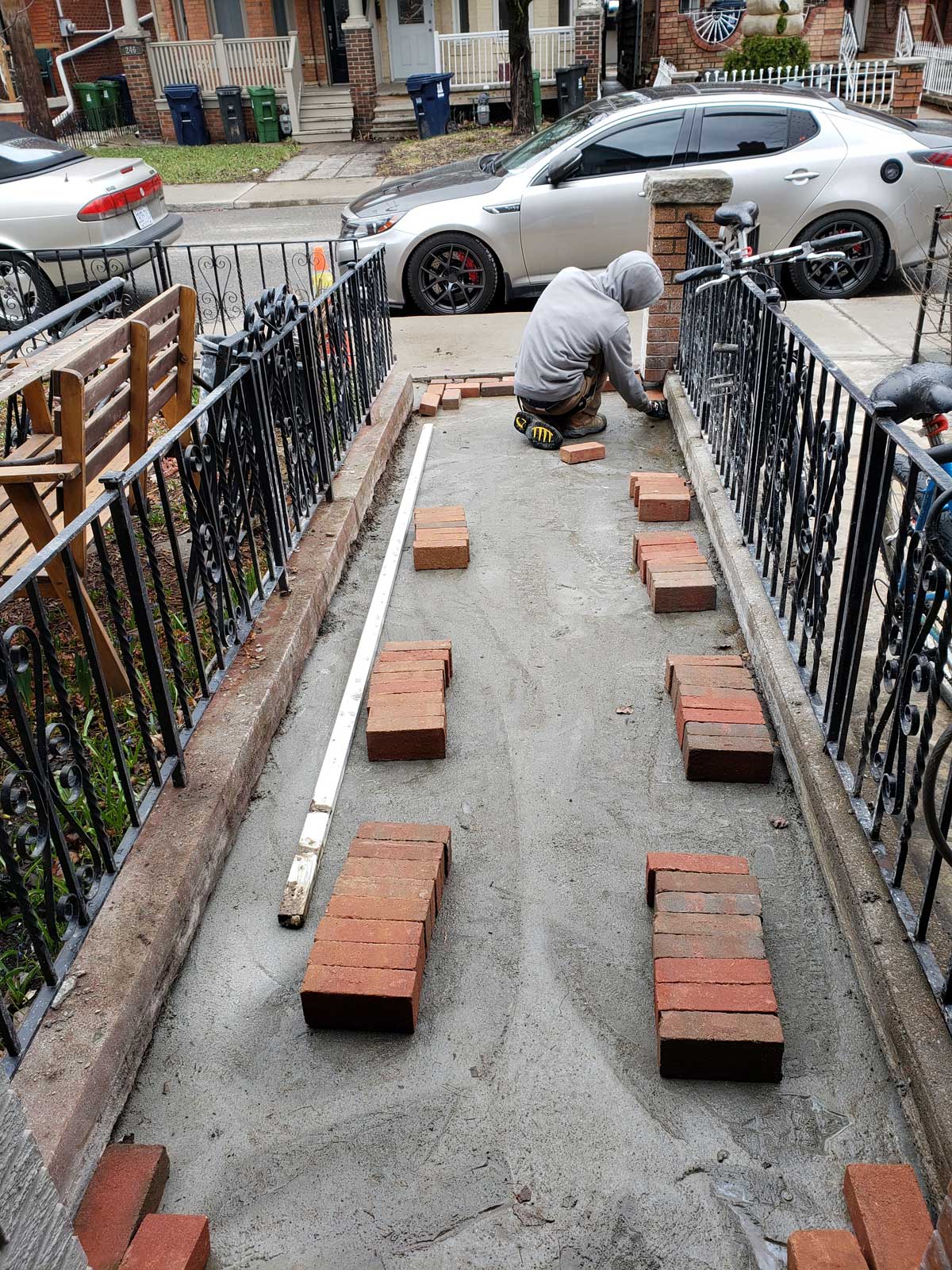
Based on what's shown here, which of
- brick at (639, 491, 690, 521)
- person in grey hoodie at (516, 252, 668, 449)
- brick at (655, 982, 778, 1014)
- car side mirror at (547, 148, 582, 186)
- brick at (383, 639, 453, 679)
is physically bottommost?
brick at (639, 491, 690, 521)

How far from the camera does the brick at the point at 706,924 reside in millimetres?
2477

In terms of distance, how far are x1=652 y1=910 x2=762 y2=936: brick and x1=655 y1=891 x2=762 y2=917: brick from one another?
11 millimetres

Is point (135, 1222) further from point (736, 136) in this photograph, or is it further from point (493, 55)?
point (493, 55)

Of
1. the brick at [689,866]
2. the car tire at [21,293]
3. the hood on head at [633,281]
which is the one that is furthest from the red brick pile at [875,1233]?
the car tire at [21,293]

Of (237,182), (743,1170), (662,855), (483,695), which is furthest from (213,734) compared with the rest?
(237,182)

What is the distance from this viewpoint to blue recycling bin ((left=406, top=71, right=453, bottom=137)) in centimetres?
2072

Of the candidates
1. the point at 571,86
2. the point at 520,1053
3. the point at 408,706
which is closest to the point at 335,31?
the point at 571,86

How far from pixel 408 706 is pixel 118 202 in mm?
8156

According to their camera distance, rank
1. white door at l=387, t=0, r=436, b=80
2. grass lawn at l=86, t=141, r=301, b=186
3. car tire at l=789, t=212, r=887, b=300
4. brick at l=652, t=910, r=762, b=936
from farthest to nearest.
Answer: white door at l=387, t=0, r=436, b=80
grass lawn at l=86, t=141, r=301, b=186
car tire at l=789, t=212, r=887, b=300
brick at l=652, t=910, r=762, b=936

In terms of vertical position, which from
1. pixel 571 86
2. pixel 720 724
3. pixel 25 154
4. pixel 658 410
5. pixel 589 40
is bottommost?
pixel 658 410

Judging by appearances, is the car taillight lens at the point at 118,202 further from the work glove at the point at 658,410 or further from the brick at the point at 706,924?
the brick at the point at 706,924

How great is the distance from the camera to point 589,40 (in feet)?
69.2

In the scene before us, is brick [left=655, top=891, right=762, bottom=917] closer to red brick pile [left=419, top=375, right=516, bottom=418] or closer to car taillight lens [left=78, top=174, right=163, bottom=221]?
red brick pile [left=419, top=375, right=516, bottom=418]

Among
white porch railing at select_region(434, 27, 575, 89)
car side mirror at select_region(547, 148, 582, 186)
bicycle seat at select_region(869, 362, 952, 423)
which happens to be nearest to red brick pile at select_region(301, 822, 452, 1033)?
bicycle seat at select_region(869, 362, 952, 423)
